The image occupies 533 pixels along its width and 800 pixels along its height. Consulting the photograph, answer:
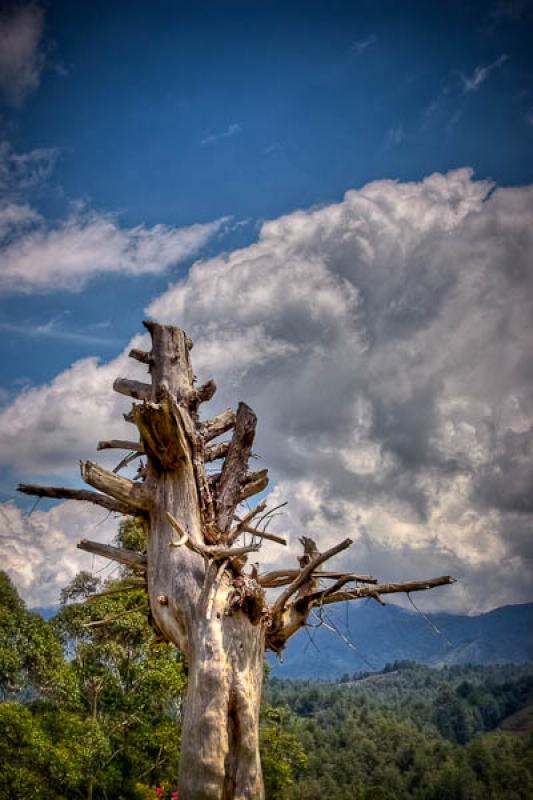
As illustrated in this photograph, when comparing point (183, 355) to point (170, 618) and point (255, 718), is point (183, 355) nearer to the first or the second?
point (170, 618)

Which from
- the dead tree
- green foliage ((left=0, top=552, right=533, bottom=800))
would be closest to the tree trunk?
the dead tree

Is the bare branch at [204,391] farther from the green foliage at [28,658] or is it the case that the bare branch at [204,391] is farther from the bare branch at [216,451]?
the green foliage at [28,658]

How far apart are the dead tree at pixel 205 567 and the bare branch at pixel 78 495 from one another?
0.01m

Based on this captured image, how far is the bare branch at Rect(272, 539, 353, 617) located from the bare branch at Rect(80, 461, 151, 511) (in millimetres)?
1754

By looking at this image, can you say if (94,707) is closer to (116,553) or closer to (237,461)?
(116,553)

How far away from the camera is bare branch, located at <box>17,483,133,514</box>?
7.11m

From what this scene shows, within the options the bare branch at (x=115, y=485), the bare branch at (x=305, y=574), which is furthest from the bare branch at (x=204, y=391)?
the bare branch at (x=305, y=574)

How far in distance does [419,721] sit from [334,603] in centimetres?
17851

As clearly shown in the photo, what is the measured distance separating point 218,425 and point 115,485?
1.62 meters

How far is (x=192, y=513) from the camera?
694cm

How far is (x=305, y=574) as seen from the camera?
6.62 meters

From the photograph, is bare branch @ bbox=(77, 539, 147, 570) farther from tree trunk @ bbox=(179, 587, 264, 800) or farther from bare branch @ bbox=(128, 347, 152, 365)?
bare branch @ bbox=(128, 347, 152, 365)

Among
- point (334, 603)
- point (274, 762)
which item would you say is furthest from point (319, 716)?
point (334, 603)

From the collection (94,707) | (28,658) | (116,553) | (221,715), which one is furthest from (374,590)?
(94,707)
